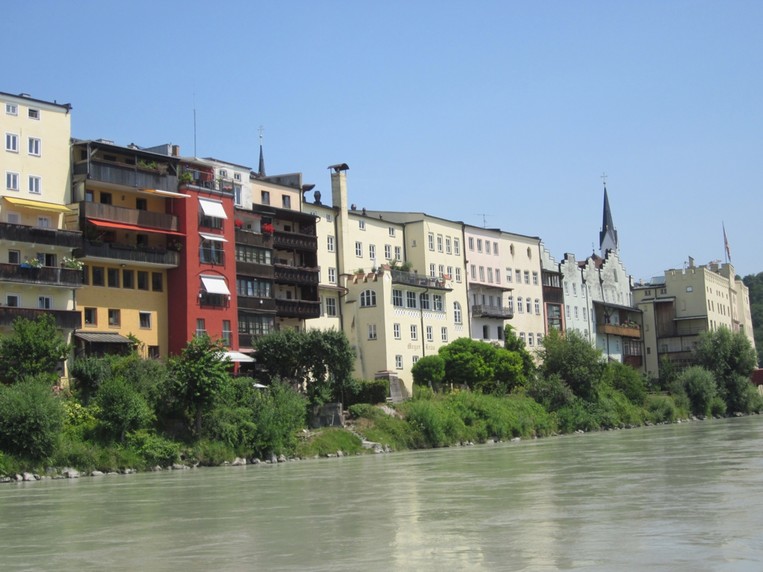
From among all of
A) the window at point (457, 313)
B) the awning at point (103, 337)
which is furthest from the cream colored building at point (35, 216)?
the window at point (457, 313)

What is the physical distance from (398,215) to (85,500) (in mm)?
63887

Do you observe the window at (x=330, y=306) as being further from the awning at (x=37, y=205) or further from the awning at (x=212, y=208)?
the awning at (x=37, y=205)

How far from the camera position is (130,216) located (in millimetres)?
68125

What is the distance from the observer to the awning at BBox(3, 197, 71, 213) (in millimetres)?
62562

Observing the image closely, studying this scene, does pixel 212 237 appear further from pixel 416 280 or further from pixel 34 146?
pixel 416 280

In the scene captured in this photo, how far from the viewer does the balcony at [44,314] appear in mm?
60875

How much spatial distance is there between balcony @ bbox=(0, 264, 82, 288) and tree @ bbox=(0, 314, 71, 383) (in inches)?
119

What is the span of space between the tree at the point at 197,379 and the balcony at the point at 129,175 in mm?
12184

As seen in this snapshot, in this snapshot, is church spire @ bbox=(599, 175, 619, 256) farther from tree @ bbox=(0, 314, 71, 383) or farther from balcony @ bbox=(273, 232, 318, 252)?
tree @ bbox=(0, 314, 71, 383)

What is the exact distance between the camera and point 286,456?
65.0 m

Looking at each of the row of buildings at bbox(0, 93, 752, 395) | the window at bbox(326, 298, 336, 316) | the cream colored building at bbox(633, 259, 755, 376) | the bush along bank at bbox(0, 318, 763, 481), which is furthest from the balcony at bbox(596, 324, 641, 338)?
the window at bbox(326, 298, 336, 316)

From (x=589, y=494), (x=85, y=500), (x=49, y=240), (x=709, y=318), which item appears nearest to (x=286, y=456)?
(x=49, y=240)

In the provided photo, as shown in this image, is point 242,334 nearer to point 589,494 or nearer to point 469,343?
point 469,343

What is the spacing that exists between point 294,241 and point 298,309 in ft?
17.2
